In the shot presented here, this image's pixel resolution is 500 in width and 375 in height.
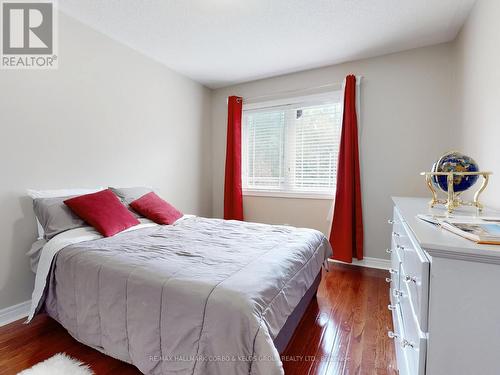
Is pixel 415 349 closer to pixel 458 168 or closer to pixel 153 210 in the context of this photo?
pixel 458 168

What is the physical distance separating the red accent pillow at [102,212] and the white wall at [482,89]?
272cm

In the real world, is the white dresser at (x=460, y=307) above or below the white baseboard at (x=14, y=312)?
above

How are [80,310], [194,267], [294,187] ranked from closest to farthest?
[194,267] < [80,310] < [294,187]

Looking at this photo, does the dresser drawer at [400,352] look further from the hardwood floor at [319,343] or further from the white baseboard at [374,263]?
the white baseboard at [374,263]

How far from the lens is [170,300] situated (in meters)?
1.16

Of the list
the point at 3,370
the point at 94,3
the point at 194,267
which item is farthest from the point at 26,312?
the point at 94,3

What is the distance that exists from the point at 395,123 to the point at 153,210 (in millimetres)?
2882

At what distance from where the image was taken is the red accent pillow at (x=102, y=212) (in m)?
1.99

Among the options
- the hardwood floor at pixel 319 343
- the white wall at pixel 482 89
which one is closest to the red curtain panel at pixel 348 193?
the hardwood floor at pixel 319 343

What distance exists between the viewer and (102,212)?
6.76 feet

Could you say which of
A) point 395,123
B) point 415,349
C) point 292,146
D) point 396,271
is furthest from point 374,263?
point 415,349

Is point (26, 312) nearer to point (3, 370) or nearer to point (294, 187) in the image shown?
point (3, 370)

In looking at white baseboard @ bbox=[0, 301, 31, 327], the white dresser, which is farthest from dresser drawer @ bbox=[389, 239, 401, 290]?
white baseboard @ bbox=[0, 301, 31, 327]

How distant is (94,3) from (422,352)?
10.1 ft
